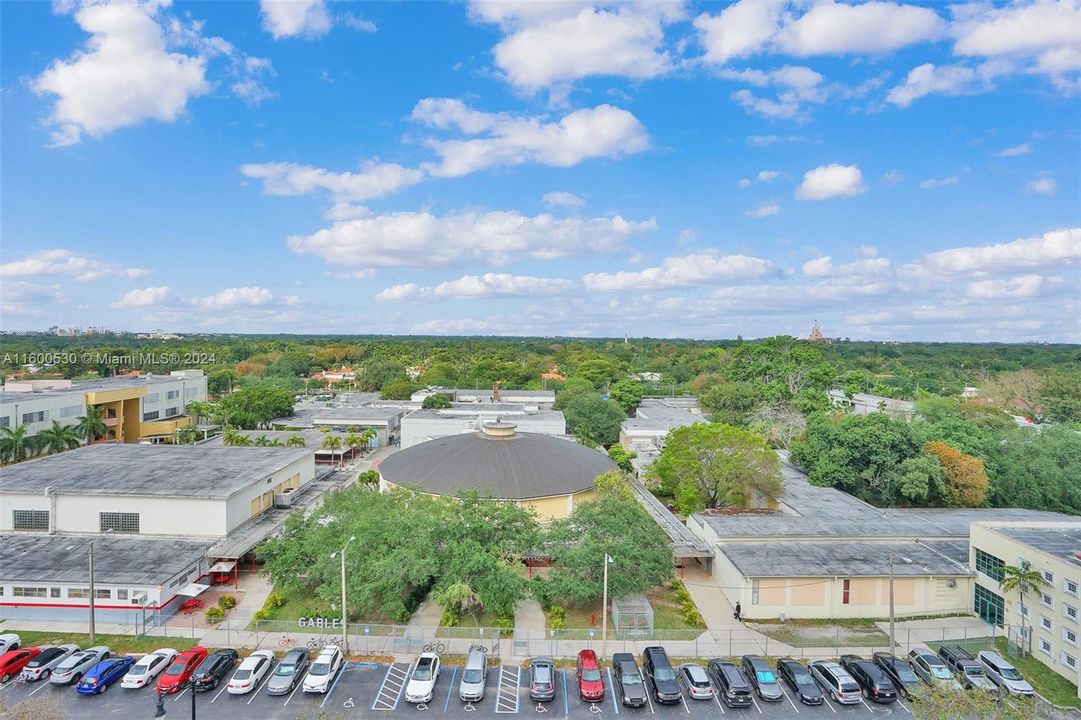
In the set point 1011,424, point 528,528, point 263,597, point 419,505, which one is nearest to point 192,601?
point 263,597

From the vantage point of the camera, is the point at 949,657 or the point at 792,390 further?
the point at 792,390

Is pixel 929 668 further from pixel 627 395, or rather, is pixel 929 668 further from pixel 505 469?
pixel 627 395

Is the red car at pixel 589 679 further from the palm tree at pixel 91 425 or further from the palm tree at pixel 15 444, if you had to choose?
the palm tree at pixel 91 425

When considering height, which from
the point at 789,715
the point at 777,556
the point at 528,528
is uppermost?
the point at 528,528

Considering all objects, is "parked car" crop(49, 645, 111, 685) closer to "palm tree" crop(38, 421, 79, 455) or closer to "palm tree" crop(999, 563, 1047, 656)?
"palm tree" crop(999, 563, 1047, 656)

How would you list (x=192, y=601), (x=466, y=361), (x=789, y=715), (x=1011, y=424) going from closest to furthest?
1. (x=789, y=715)
2. (x=192, y=601)
3. (x=1011, y=424)
4. (x=466, y=361)

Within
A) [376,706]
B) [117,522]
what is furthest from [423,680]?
[117,522]

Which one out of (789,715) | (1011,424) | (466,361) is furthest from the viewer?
(466,361)

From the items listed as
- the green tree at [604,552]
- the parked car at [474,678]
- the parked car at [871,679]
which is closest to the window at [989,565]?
the parked car at [871,679]

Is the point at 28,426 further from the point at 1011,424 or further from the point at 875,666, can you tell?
the point at 1011,424
